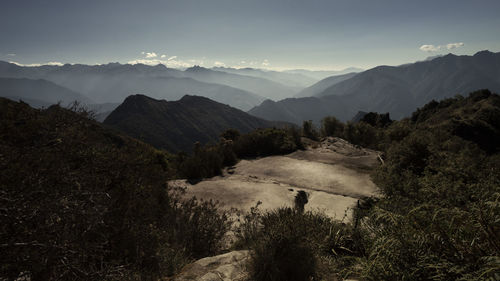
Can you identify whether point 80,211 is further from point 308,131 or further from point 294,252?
point 308,131

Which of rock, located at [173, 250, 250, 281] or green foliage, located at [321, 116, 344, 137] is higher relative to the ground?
rock, located at [173, 250, 250, 281]

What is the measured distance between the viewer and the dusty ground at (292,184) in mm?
7965

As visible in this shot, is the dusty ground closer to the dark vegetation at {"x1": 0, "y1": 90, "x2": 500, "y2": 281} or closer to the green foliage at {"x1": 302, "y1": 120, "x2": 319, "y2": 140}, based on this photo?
the dark vegetation at {"x1": 0, "y1": 90, "x2": 500, "y2": 281}

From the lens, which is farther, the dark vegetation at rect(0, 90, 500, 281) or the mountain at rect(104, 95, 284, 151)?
the mountain at rect(104, 95, 284, 151)

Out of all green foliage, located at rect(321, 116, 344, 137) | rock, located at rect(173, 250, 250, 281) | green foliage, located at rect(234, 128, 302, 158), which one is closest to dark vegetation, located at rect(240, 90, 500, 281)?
rock, located at rect(173, 250, 250, 281)

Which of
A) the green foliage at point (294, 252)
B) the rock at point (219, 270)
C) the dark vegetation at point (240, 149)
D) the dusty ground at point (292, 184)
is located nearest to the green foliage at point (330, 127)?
the dark vegetation at point (240, 149)

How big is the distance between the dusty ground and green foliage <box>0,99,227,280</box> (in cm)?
322

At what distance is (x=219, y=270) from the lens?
3.12 metres

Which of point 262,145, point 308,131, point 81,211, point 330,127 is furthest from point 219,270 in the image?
point 330,127

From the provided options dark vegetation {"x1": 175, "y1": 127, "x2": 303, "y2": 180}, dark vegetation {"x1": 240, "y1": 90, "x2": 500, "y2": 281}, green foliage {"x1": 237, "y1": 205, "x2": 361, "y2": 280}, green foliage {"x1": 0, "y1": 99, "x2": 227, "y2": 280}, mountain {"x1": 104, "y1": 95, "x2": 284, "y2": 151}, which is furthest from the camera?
mountain {"x1": 104, "y1": 95, "x2": 284, "y2": 151}

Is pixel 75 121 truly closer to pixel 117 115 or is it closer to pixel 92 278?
pixel 92 278

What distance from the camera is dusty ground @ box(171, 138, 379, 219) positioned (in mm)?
7965

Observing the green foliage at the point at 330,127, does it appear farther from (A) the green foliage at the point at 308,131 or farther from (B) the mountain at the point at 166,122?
(B) the mountain at the point at 166,122

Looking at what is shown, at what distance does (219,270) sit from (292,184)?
7691 millimetres
